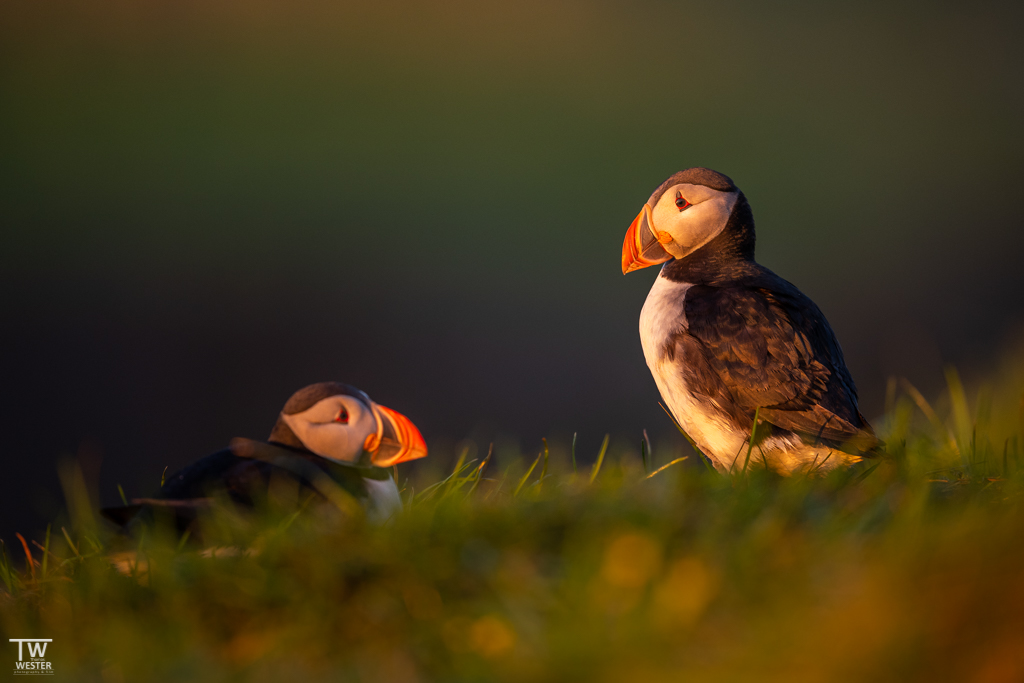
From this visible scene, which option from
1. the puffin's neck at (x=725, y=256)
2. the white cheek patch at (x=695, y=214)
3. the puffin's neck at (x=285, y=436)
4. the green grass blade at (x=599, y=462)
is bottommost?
the green grass blade at (x=599, y=462)

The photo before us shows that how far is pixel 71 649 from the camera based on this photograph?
2201 mm

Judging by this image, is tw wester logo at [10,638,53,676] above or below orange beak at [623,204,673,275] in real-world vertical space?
below

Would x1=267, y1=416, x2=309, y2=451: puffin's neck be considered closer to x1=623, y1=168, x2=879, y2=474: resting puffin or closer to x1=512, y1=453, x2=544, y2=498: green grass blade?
x1=512, y1=453, x2=544, y2=498: green grass blade

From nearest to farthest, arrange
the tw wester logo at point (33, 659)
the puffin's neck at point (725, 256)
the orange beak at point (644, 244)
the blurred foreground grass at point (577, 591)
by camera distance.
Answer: the blurred foreground grass at point (577, 591), the tw wester logo at point (33, 659), the puffin's neck at point (725, 256), the orange beak at point (644, 244)

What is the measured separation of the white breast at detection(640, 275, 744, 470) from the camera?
317cm

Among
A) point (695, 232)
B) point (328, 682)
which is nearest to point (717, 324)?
point (695, 232)

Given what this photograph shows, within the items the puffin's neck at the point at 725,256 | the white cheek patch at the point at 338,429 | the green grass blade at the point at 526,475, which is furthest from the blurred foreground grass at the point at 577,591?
the puffin's neck at the point at 725,256

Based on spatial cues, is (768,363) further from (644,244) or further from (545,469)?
(545,469)

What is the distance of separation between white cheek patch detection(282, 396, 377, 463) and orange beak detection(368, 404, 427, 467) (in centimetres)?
5

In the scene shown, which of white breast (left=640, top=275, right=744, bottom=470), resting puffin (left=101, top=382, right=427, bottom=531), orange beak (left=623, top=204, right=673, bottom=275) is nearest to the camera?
resting puffin (left=101, top=382, right=427, bottom=531)

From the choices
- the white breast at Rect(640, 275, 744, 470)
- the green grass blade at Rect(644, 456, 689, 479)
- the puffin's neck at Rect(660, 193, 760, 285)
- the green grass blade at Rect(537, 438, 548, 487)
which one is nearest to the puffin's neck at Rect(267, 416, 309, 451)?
the green grass blade at Rect(537, 438, 548, 487)

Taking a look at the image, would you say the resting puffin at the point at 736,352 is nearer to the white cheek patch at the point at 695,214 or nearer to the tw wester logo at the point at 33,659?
the white cheek patch at the point at 695,214

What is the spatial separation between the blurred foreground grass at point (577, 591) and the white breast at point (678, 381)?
0.46 metres

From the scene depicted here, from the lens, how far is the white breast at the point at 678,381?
317 centimetres
